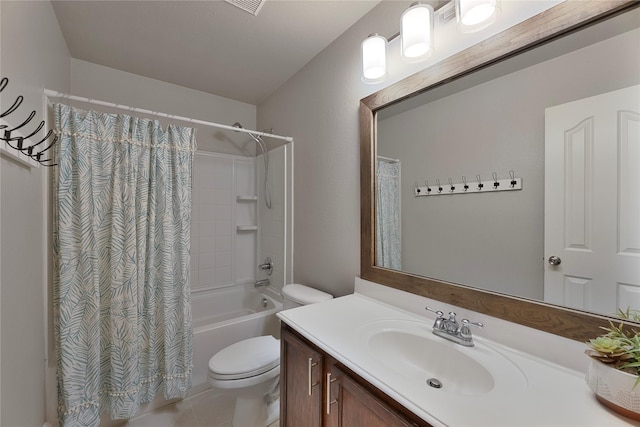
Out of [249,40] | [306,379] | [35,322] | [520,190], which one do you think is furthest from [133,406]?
[249,40]

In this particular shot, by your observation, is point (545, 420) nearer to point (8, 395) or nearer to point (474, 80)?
point (474, 80)

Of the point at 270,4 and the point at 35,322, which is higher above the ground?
the point at 270,4

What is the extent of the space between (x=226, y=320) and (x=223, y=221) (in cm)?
97

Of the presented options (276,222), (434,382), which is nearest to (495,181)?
(434,382)

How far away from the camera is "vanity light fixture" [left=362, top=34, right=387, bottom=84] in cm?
131

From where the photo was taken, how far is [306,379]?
3.46 ft

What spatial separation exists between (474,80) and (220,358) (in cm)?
192

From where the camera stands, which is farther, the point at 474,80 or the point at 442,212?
the point at 442,212

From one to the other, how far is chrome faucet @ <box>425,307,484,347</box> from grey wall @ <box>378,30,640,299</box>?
16 cm

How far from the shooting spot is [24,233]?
1094 mm

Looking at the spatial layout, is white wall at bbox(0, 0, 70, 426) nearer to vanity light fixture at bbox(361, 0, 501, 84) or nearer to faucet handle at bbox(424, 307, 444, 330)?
vanity light fixture at bbox(361, 0, 501, 84)

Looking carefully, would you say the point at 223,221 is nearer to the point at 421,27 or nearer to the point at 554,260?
the point at 421,27

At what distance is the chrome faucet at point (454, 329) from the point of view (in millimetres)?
954

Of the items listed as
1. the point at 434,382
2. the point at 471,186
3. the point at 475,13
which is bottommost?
the point at 434,382
